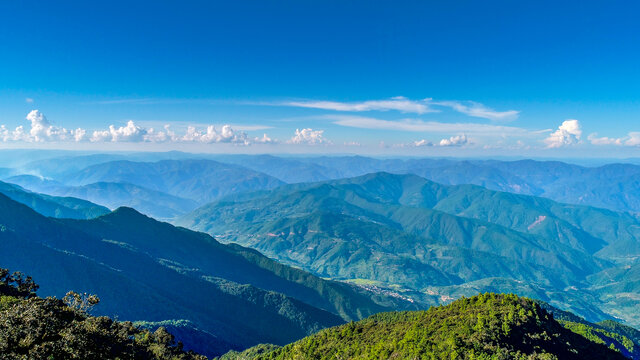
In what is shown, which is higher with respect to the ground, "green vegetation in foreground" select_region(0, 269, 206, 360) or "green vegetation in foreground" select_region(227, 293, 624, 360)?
"green vegetation in foreground" select_region(0, 269, 206, 360)

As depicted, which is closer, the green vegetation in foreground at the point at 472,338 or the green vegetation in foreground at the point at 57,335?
the green vegetation in foreground at the point at 57,335

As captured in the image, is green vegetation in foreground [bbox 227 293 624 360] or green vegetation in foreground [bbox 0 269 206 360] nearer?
green vegetation in foreground [bbox 0 269 206 360]

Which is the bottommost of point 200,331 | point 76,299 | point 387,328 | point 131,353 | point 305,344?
point 200,331

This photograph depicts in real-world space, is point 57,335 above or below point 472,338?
above

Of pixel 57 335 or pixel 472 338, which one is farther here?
pixel 472 338

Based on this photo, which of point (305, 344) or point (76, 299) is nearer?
point (76, 299)

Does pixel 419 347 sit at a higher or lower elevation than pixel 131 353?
lower

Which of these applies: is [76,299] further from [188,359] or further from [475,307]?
[475,307]

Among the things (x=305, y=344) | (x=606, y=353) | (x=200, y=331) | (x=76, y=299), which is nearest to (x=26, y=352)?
(x=76, y=299)
